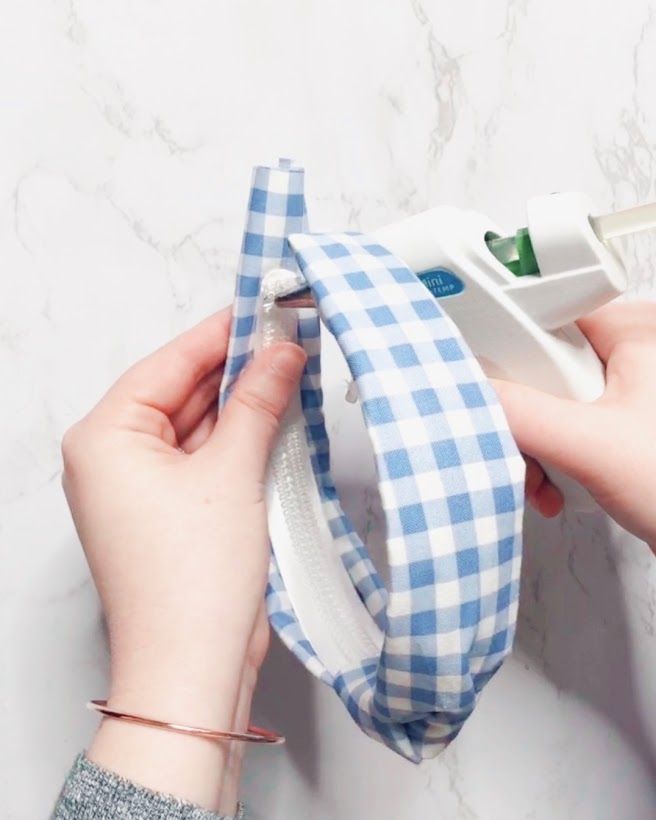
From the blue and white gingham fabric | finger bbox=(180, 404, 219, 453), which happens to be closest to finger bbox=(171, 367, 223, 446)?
finger bbox=(180, 404, 219, 453)

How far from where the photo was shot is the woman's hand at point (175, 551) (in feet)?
1.42

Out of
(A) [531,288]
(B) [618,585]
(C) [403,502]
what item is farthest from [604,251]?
(B) [618,585]

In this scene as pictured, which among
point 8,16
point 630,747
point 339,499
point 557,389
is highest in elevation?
point 8,16

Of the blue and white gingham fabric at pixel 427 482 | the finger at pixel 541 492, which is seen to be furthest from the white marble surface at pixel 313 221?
the blue and white gingham fabric at pixel 427 482

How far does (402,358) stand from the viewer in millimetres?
392

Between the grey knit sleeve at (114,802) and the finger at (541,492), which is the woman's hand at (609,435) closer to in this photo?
the finger at (541,492)

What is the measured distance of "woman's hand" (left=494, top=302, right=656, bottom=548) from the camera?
1.44ft

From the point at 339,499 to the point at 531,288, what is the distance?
7.9 inches

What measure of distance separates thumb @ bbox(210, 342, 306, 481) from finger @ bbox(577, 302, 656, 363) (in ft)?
0.48

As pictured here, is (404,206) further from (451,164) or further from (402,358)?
(402,358)

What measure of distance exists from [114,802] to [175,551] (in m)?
0.11

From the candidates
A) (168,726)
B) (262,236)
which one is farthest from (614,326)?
(168,726)

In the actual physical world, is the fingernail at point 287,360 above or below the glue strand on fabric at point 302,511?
above

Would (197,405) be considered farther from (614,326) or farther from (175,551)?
(614,326)
